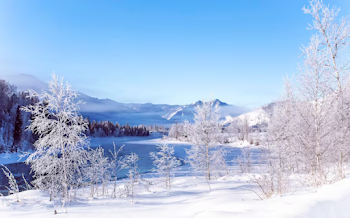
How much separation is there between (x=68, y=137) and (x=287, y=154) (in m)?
16.2

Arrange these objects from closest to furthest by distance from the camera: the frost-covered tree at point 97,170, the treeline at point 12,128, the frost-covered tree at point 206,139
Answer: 1. the frost-covered tree at point 97,170
2. the frost-covered tree at point 206,139
3. the treeline at point 12,128

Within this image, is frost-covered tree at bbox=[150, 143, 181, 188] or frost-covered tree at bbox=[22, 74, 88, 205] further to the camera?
frost-covered tree at bbox=[150, 143, 181, 188]

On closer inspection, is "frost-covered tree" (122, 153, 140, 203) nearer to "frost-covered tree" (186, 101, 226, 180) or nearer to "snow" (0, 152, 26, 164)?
"frost-covered tree" (186, 101, 226, 180)

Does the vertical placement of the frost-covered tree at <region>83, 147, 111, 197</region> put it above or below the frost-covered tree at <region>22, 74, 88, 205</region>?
below

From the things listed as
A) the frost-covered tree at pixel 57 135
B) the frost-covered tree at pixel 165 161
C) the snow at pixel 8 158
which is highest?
the frost-covered tree at pixel 57 135

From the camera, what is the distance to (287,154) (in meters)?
17.8

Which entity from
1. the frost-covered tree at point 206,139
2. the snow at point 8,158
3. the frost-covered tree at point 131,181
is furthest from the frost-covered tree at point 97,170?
the snow at point 8,158

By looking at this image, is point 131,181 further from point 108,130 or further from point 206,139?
point 108,130

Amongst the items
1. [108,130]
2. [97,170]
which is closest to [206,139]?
[97,170]

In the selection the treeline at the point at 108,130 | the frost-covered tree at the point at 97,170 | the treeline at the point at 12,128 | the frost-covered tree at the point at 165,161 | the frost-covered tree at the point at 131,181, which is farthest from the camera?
the treeline at the point at 108,130

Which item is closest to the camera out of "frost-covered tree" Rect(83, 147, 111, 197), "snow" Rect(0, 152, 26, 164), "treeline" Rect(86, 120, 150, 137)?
"frost-covered tree" Rect(83, 147, 111, 197)

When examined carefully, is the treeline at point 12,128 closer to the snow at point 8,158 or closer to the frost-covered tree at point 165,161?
the snow at point 8,158

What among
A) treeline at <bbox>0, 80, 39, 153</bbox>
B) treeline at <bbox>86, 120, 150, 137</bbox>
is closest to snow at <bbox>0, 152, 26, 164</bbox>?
treeline at <bbox>0, 80, 39, 153</bbox>

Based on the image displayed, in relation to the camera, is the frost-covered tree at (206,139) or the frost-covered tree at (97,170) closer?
the frost-covered tree at (97,170)
